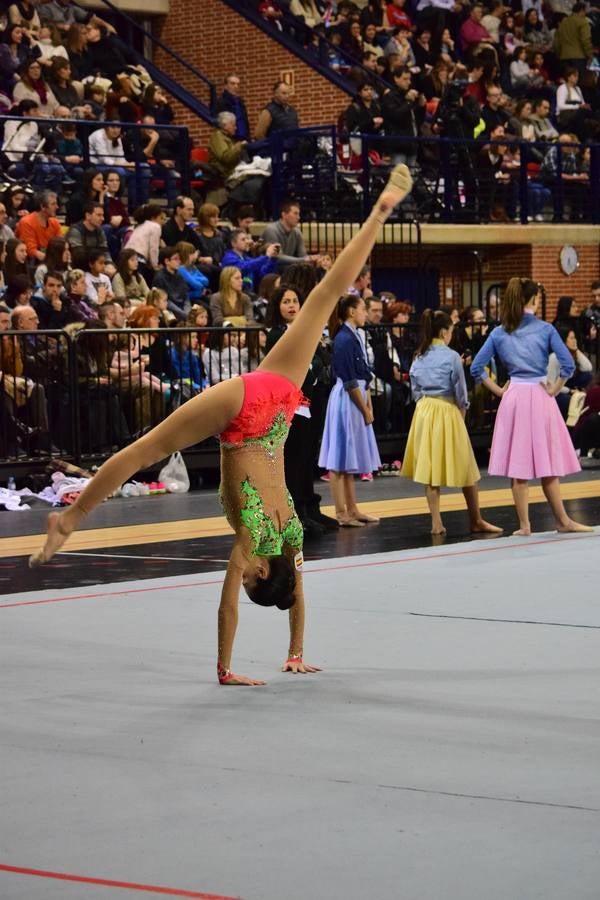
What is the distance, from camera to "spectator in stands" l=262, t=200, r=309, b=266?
773 inches

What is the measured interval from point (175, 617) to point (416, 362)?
452cm

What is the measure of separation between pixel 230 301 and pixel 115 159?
3.48 m

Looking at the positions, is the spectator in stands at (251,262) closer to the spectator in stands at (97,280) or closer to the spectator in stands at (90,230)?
the spectator in stands at (90,230)

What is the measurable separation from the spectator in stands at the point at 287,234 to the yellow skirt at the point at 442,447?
23.6 ft

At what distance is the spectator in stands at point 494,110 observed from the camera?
25609 millimetres

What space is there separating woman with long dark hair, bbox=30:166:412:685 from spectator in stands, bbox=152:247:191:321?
10.8 m

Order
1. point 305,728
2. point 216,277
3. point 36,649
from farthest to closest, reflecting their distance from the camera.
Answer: point 216,277 < point 36,649 < point 305,728

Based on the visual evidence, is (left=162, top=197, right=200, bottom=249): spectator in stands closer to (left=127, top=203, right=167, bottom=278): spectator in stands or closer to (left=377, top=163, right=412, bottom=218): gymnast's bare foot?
(left=127, top=203, right=167, bottom=278): spectator in stands

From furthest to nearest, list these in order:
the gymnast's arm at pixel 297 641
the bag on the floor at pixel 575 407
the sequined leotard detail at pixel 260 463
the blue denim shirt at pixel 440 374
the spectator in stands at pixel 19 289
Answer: the bag on the floor at pixel 575 407, the spectator in stands at pixel 19 289, the blue denim shirt at pixel 440 374, the gymnast's arm at pixel 297 641, the sequined leotard detail at pixel 260 463

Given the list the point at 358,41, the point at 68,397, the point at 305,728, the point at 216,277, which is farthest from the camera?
the point at 358,41

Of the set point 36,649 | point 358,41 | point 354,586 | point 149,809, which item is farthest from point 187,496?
point 358,41

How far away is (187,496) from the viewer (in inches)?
619

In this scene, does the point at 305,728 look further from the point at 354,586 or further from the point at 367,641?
the point at 354,586

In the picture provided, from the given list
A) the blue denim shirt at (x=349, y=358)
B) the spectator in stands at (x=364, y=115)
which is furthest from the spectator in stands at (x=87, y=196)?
the blue denim shirt at (x=349, y=358)
